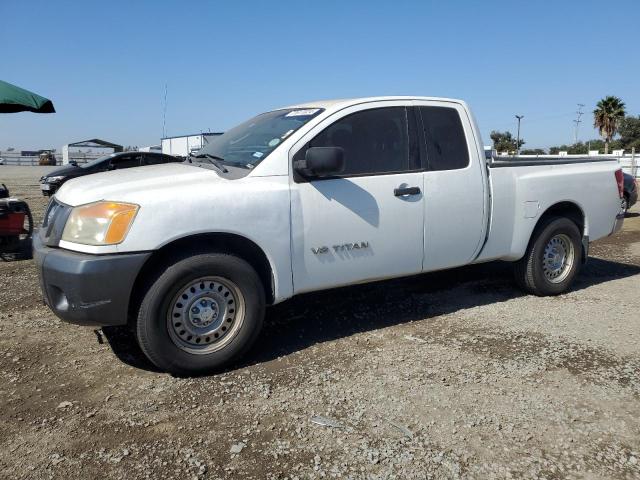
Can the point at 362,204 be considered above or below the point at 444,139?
below

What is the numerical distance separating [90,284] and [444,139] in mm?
3039

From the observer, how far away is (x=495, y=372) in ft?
11.7

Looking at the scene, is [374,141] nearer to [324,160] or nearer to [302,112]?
[302,112]

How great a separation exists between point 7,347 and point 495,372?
363cm

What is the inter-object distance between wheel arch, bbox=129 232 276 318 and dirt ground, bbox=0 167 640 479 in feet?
1.88

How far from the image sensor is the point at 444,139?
4523mm

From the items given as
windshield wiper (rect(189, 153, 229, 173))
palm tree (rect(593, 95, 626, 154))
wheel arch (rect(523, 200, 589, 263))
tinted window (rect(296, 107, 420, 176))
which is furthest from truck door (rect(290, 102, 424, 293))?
palm tree (rect(593, 95, 626, 154))

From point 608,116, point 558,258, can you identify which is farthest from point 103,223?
point 608,116

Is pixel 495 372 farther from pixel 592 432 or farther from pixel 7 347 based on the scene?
pixel 7 347

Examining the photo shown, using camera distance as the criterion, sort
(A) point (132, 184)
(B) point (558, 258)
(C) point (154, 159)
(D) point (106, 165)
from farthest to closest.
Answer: (C) point (154, 159) < (D) point (106, 165) < (B) point (558, 258) < (A) point (132, 184)

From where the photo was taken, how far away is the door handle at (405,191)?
13.4ft

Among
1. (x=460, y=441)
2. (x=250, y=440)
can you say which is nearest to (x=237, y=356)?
(x=250, y=440)

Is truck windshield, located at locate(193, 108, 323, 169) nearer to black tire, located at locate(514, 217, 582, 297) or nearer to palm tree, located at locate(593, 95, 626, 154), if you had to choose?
black tire, located at locate(514, 217, 582, 297)

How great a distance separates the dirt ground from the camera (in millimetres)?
2584
